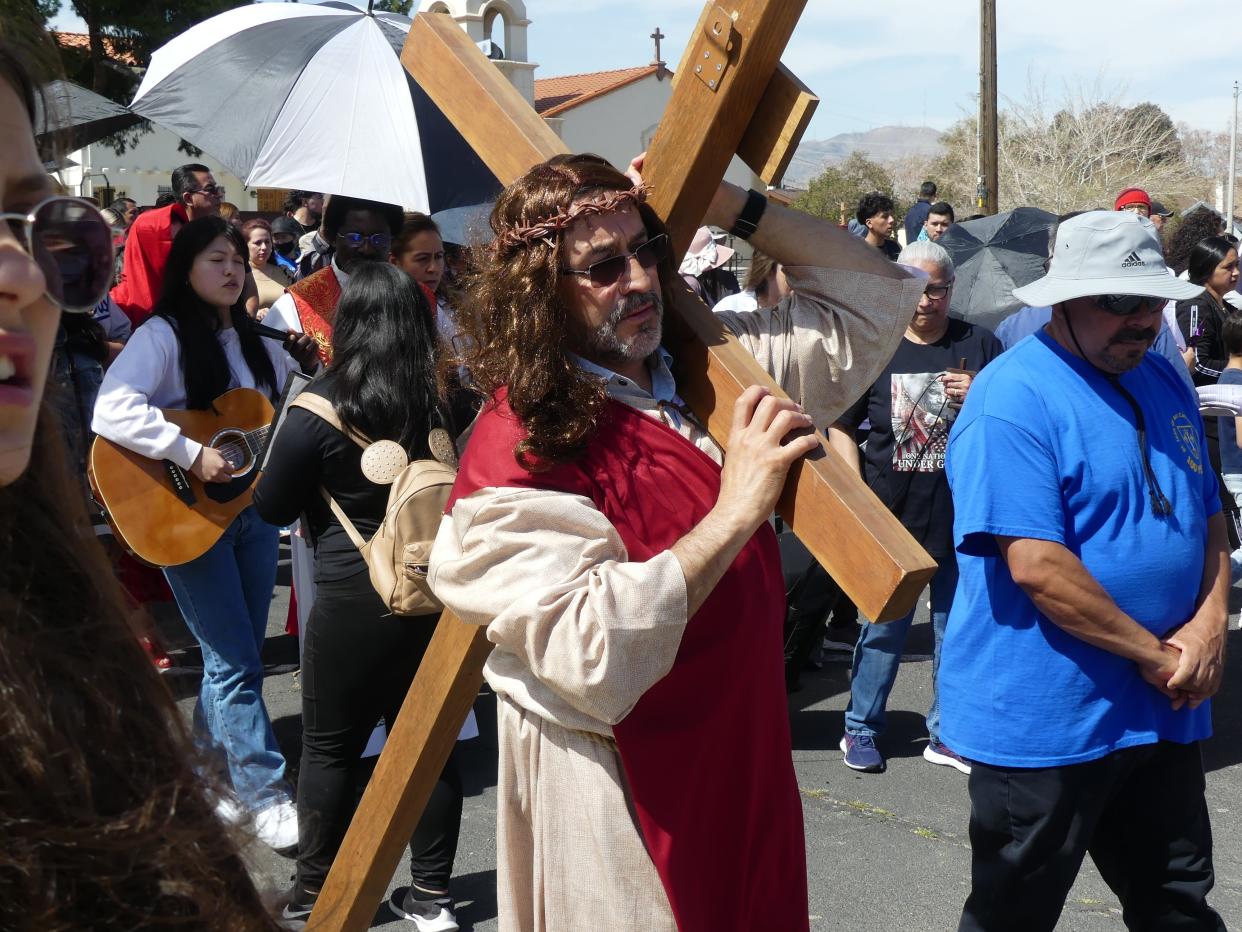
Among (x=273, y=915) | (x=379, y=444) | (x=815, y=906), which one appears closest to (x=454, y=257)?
(x=379, y=444)

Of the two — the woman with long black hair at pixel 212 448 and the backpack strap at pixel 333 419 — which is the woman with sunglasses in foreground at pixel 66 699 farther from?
the woman with long black hair at pixel 212 448

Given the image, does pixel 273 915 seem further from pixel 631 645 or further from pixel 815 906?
pixel 815 906

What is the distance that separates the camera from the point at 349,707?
11.6ft

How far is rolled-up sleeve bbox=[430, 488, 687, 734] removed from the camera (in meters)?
1.89

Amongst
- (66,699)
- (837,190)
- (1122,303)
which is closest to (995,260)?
(1122,303)

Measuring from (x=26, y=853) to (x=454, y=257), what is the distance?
539 centimetres

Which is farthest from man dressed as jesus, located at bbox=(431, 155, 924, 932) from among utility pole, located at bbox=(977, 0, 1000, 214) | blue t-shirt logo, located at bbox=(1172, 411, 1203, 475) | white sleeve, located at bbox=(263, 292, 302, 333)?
utility pole, located at bbox=(977, 0, 1000, 214)

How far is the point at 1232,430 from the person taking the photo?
624 centimetres

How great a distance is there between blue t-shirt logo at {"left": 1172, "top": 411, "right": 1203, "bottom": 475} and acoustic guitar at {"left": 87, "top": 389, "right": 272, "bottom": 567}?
9.15 feet

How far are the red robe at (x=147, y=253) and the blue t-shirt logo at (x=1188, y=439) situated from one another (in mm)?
4508

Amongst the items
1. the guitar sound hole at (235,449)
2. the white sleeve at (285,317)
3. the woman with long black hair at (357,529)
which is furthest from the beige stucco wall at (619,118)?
the woman with long black hair at (357,529)

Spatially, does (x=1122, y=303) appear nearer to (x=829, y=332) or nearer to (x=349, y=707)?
(x=829, y=332)

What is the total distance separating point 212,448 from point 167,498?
222 mm

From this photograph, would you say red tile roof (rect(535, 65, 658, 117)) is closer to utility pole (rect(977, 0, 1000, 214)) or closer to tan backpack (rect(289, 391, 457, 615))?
utility pole (rect(977, 0, 1000, 214))
